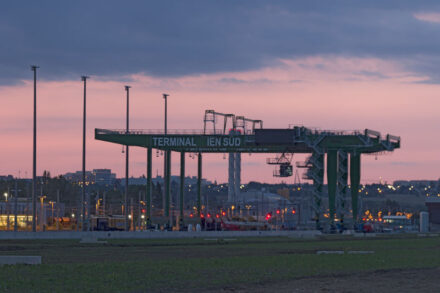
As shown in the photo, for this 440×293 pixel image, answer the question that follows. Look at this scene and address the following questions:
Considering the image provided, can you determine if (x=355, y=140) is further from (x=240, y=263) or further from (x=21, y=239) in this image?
(x=240, y=263)

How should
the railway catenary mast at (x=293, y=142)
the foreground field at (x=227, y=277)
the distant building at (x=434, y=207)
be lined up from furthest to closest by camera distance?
the distant building at (x=434, y=207)
the railway catenary mast at (x=293, y=142)
the foreground field at (x=227, y=277)

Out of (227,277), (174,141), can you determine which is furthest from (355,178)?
(227,277)

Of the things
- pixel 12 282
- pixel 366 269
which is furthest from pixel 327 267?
pixel 12 282

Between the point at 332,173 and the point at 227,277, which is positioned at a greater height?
the point at 332,173

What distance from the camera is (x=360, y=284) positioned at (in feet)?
88.9

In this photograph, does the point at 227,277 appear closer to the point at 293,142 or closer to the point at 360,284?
the point at 360,284

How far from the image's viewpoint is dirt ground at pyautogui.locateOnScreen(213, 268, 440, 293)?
25.2 m

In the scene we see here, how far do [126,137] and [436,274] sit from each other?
73544mm

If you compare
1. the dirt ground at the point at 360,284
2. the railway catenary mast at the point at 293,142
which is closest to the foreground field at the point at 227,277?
the dirt ground at the point at 360,284

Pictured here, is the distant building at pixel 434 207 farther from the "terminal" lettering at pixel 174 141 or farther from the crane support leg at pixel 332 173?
the "terminal" lettering at pixel 174 141

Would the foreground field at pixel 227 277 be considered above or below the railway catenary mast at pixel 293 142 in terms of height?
below

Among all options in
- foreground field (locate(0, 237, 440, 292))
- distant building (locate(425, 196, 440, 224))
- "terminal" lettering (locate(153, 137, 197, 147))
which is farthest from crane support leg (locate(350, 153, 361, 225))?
distant building (locate(425, 196, 440, 224))

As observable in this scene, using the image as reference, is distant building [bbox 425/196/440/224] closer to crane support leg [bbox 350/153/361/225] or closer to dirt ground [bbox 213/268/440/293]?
crane support leg [bbox 350/153/361/225]

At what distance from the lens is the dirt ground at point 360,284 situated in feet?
82.7
